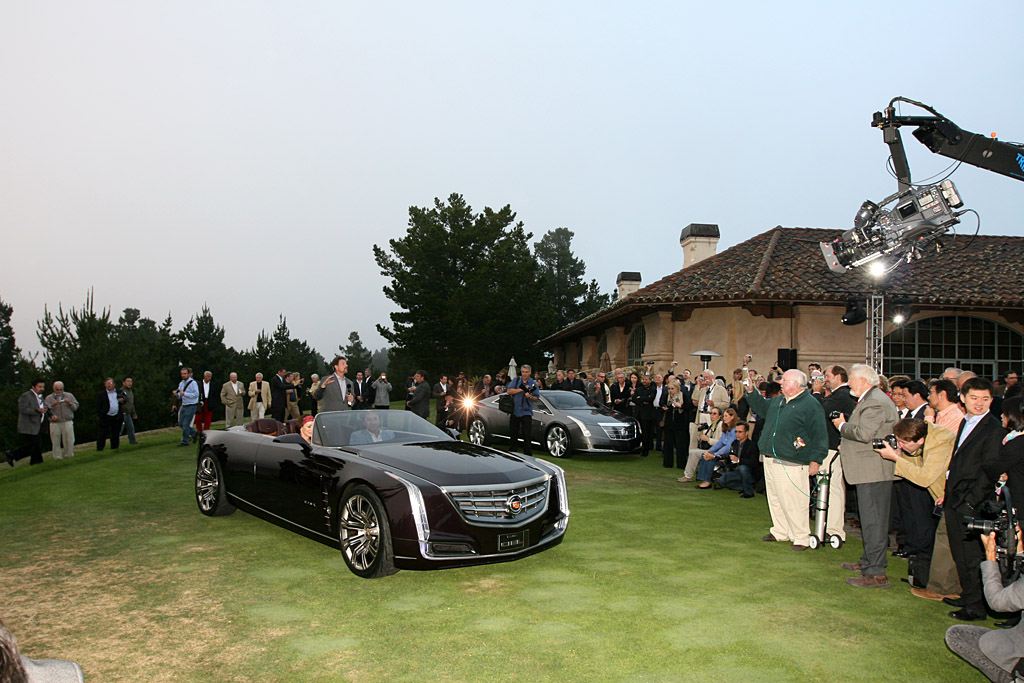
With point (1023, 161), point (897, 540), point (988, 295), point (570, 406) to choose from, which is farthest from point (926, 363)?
point (897, 540)

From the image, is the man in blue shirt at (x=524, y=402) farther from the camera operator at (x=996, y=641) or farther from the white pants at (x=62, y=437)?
the camera operator at (x=996, y=641)

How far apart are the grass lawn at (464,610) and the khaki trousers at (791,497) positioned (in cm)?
22

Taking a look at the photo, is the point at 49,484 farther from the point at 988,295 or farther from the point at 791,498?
the point at 988,295

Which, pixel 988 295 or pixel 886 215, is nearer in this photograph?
pixel 886 215

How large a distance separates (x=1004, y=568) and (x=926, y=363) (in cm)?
2158

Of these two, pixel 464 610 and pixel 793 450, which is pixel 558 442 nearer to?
pixel 793 450

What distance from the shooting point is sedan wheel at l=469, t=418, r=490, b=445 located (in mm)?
16516

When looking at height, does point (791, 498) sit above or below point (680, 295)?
below

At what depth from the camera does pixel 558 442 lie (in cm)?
1487

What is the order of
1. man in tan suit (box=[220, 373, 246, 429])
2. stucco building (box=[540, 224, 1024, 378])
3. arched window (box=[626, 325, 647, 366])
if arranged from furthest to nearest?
1. arched window (box=[626, 325, 647, 366])
2. stucco building (box=[540, 224, 1024, 378])
3. man in tan suit (box=[220, 373, 246, 429])

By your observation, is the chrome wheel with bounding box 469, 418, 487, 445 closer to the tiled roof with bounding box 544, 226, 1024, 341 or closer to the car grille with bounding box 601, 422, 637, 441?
the car grille with bounding box 601, 422, 637, 441

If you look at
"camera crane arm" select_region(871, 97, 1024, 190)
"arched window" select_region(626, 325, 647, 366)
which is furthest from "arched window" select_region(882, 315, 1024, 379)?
"camera crane arm" select_region(871, 97, 1024, 190)

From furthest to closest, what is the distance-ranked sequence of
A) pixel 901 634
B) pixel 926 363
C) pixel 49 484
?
pixel 926 363, pixel 49 484, pixel 901 634

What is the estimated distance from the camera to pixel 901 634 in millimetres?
4828
